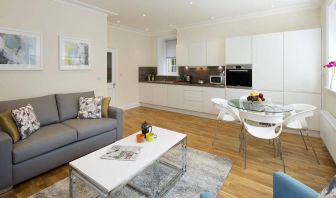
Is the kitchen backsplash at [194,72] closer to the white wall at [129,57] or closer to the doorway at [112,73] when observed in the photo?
the white wall at [129,57]

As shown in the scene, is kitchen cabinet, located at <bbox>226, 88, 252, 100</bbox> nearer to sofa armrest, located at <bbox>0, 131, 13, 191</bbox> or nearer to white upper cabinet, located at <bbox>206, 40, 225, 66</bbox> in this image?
white upper cabinet, located at <bbox>206, 40, 225, 66</bbox>

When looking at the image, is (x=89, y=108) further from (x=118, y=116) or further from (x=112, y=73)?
(x=112, y=73)

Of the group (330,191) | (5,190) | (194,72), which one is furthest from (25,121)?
(194,72)

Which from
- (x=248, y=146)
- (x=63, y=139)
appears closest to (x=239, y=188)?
(x=248, y=146)

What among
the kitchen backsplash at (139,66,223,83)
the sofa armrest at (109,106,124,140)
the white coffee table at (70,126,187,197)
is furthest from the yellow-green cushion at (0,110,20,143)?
the kitchen backsplash at (139,66,223,83)

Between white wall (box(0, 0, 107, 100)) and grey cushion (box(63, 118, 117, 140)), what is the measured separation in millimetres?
941

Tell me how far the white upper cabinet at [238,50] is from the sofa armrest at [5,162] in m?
4.41

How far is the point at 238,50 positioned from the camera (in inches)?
175

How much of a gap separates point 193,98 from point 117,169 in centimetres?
398

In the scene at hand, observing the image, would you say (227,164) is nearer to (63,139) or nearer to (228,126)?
(228,126)

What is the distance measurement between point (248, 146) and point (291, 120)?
0.86 m

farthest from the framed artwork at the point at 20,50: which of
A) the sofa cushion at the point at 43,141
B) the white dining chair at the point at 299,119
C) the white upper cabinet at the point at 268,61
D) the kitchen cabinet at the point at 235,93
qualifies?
the white upper cabinet at the point at 268,61

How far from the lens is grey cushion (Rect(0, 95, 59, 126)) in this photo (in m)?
2.66

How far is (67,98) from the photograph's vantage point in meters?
3.32
